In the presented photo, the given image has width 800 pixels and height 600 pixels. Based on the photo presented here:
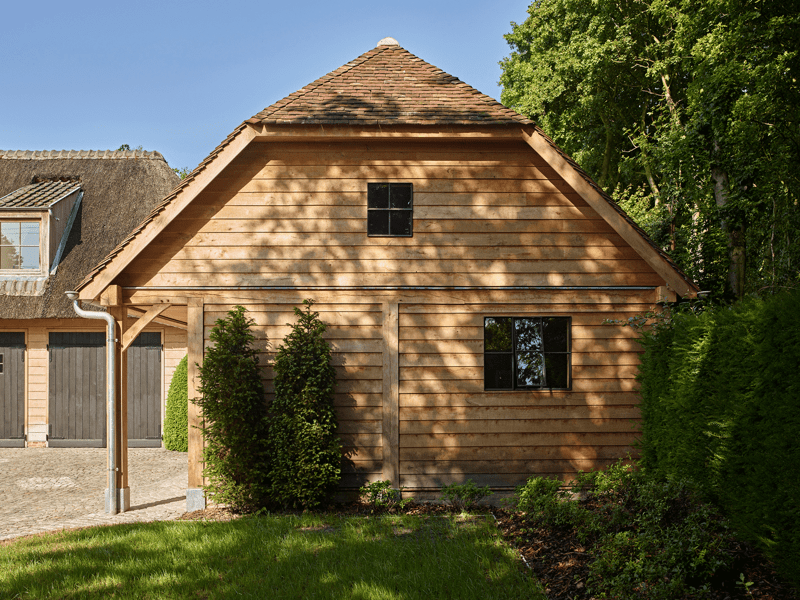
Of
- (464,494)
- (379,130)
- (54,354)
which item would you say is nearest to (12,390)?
(54,354)

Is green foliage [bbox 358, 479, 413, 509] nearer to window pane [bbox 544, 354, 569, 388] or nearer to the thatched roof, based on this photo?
window pane [bbox 544, 354, 569, 388]

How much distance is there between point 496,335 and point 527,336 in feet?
1.62

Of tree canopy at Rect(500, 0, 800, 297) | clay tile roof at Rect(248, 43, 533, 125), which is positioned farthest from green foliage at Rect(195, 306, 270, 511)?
tree canopy at Rect(500, 0, 800, 297)

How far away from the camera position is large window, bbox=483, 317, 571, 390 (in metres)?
8.86

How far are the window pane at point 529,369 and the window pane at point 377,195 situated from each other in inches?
128

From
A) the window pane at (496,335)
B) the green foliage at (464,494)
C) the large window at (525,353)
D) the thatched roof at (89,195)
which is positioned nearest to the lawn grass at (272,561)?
the green foliage at (464,494)

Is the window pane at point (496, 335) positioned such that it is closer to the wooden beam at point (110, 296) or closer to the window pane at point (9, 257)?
the wooden beam at point (110, 296)

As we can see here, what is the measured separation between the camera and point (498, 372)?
8852 mm

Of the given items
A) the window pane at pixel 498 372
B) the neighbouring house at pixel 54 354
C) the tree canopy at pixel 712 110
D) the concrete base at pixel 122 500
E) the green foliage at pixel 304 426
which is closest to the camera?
the green foliage at pixel 304 426

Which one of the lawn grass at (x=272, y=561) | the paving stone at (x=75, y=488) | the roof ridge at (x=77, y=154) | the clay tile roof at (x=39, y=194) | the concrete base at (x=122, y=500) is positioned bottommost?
the paving stone at (x=75, y=488)

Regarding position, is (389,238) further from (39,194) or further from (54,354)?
(39,194)

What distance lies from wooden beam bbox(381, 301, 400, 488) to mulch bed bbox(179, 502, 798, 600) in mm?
1788

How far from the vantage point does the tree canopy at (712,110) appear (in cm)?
1126

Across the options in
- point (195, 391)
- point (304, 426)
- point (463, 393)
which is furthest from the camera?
point (463, 393)
